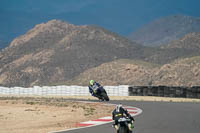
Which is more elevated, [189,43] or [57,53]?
[189,43]

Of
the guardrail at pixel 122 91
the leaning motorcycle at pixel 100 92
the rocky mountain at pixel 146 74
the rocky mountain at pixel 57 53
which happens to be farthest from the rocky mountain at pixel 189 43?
the leaning motorcycle at pixel 100 92

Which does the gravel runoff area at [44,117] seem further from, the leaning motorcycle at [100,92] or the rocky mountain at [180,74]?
the rocky mountain at [180,74]

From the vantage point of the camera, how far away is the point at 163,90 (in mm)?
36000

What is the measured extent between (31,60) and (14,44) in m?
25.9

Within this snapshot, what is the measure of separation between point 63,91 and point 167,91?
1425 centimetres

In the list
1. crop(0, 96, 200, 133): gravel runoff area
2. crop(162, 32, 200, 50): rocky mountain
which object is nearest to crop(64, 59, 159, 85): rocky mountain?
crop(162, 32, 200, 50): rocky mountain

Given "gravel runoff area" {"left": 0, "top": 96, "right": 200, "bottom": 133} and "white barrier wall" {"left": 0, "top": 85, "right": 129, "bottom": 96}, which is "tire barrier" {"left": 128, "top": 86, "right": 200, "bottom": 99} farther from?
"gravel runoff area" {"left": 0, "top": 96, "right": 200, "bottom": 133}

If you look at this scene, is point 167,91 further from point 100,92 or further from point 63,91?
point 63,91

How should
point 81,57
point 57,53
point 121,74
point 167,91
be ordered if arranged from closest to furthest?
point 167,91, point 121,74, point 81,57, point 57,53

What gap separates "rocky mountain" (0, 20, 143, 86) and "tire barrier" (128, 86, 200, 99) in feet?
218

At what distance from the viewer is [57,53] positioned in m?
120

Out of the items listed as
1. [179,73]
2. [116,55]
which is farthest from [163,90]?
[116,55]

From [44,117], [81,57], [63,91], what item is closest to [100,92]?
[44,117]

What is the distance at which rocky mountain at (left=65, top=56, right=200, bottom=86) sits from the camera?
74.1m
